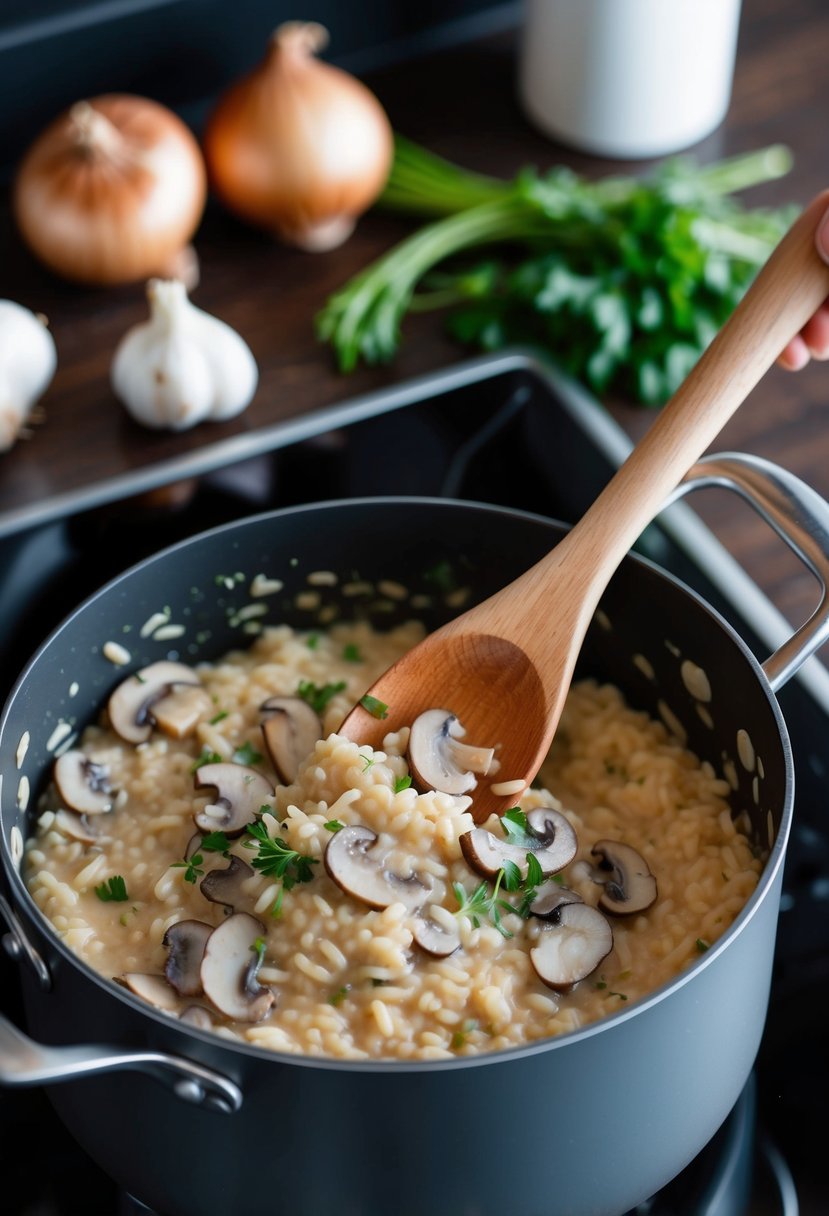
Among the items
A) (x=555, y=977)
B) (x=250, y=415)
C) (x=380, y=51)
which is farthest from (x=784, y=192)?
→ (x=555, y=977)

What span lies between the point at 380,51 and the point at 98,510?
139 cm

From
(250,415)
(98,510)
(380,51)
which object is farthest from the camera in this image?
(380,51)

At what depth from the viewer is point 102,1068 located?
112 centimetres

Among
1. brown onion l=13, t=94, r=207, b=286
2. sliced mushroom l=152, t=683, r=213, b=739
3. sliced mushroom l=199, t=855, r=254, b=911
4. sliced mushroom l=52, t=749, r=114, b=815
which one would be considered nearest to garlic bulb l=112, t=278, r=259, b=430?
brown onion l=13, t=94, r=207, b=286

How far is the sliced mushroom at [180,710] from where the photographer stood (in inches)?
68.8

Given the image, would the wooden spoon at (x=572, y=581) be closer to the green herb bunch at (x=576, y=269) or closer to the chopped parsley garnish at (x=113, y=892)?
the chopped parsley garnish at (x=113, y=892)

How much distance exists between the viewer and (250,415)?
2174 millimetres

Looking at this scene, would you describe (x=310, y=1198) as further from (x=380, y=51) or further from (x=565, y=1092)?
(x=380, y=51)

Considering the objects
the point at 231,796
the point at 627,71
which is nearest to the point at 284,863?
the point at 231,796

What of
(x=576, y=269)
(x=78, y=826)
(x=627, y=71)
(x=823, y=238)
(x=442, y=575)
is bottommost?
(x=78, y=826)

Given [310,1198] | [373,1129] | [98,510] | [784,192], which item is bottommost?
[98,510]

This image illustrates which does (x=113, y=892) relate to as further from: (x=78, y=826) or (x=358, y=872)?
(x=358, y=872)

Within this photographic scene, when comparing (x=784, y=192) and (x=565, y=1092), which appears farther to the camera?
(x=784, y=192)

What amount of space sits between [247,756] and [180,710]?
115 mm
